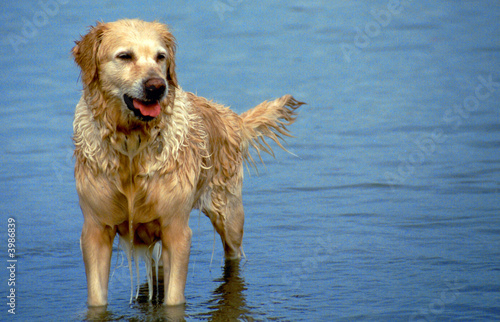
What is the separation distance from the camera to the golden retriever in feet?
15.9

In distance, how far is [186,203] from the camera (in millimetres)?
5262

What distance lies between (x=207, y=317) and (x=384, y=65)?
10065 millimetres

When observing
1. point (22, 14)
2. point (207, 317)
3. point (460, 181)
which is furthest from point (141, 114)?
point (22, 14)

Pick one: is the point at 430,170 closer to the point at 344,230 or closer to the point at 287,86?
the point at 344,230
